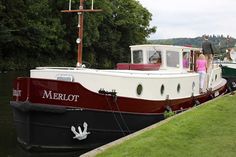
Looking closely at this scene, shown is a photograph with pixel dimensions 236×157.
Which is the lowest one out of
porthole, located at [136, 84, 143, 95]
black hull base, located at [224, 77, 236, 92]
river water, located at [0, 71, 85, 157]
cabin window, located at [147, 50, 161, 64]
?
river water, located at [0, 71, 85, 157]

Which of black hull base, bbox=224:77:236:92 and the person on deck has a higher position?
the person on deck

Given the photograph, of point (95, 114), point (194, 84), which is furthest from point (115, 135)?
point (194, 84)

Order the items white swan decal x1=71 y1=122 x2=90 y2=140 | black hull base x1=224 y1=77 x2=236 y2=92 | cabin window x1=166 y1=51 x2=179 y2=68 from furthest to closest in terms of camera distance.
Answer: black hull base x1=224 y1=77 x2=236 y2=92, cabin window x1=166 y1=51 x2=179 y2=68, white swan decal x1=71 y1=122 x2=90 y2=140

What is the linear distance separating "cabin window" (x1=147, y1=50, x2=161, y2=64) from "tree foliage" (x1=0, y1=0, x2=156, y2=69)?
35.6 meters

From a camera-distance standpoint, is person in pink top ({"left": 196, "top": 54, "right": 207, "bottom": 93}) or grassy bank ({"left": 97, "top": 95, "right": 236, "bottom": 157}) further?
person in pink top ({"left": 196, "top": 54, "right": 207, "bottom": 93})

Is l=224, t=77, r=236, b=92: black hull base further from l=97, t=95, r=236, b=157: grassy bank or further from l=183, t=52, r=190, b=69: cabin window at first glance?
l=97, t=95, r=236, b=157: grassy bank

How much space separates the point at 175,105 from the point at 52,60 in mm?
49015

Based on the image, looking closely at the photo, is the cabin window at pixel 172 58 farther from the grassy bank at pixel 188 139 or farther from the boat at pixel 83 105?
the grassy bank at pixel 188 139

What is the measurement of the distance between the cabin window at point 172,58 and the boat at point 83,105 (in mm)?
2182

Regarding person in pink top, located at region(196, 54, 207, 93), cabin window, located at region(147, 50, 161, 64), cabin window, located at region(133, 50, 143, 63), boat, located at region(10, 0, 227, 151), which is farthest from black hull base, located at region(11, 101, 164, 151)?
person in pink top, located at region(196, 54, 207, 93)

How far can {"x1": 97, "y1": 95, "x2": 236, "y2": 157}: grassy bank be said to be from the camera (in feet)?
29.5

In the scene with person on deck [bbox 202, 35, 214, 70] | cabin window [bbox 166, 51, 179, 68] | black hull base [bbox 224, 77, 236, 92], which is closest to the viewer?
cabin window [bbox 166, 51, 179, 68]

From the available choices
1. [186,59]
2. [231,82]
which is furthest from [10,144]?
[231,82]

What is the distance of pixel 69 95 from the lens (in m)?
13.2
